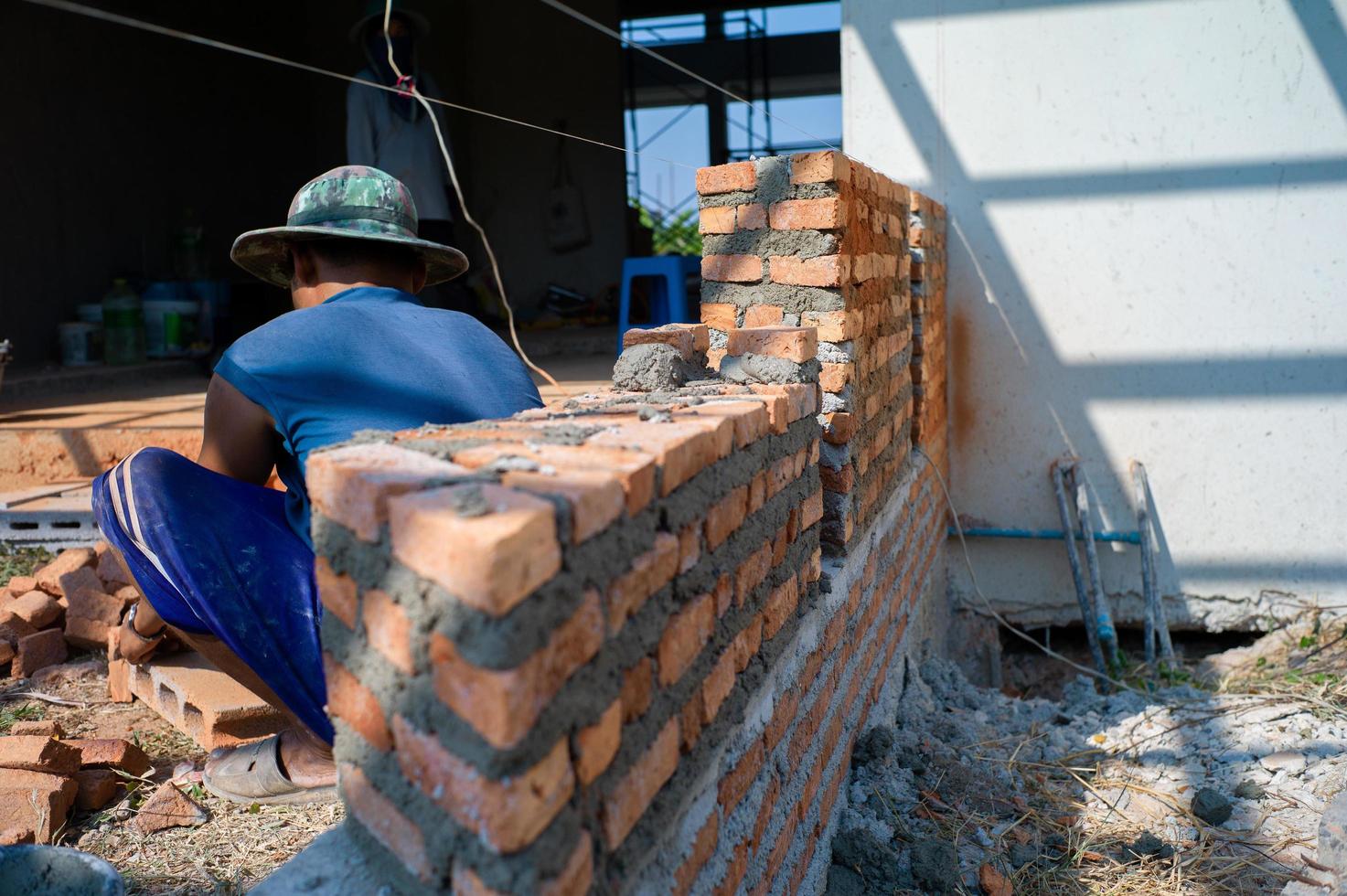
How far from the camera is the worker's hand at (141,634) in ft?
9.26

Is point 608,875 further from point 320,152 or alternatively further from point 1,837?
point 320,152

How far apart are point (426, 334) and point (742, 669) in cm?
109

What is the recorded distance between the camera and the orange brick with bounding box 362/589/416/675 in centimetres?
130

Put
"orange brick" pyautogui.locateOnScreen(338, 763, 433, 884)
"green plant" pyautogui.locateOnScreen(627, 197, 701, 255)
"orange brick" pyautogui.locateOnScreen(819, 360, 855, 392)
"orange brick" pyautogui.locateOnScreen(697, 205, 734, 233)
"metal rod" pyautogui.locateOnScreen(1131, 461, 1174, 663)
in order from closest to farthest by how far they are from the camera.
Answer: "orange brick" pyautogui.locateOnScreen(338, 763, 433, 884), "orange brick" pyautogui.locateOnScreen(819, 360, 855, 392), "orange brick" pyautogui.locateOnScreen(697, 205, 734, 233), "metal rod" pyautogui.locateOnScreen(1131, 461, 1174, 663), "green plant" pyautogui.locateOnScreen(627, 197, 701, 255)

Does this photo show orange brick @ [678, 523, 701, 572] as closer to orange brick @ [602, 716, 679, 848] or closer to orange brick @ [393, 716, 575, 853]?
orange brick @ [602, 716, 679, 848]

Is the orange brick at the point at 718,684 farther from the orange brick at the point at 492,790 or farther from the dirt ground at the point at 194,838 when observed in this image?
the dirt ground at the point at 194,838

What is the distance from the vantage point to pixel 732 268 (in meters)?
3.05

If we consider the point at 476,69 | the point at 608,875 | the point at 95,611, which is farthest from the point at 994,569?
the point at 476,69

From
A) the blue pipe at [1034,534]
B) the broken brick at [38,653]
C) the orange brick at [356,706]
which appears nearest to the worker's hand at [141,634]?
the broken brick at [38,653]

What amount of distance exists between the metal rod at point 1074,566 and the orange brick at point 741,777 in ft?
10.8

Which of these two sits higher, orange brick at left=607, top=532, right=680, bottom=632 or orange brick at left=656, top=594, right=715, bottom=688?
orange brick at left=607, top=532, right=680, bottom=632

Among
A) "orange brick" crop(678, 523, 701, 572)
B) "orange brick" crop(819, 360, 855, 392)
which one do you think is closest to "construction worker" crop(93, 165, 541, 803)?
"orange brick" crop(819, 360, 855, 392)

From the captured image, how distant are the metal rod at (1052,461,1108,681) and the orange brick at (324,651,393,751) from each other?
4.12m

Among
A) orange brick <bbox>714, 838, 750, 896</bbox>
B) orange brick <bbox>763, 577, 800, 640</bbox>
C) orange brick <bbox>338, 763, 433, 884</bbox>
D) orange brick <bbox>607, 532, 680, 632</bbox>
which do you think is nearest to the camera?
orange brick <bbox>338, 763, 433, 884</bbox>
